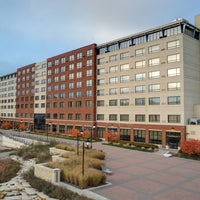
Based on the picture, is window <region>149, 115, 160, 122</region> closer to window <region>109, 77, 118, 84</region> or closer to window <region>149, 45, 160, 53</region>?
window <region>109, 77, 118, 84</region>

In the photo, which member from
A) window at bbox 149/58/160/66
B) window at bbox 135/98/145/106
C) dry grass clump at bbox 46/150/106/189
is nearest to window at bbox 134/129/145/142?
window at bbox 135/98/145/106

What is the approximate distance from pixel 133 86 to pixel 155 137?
12.1 m

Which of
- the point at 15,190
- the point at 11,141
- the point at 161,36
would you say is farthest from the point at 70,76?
the point at 15,190

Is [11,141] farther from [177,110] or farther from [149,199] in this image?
[149,199]

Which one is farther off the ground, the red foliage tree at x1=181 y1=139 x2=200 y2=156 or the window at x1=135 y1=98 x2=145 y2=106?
the window at x1=135 y1=98 x2=145 y2=106

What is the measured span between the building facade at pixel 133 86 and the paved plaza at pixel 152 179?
45.0ft

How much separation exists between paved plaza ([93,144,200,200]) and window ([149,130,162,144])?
12501mm

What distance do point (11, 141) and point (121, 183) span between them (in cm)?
4363

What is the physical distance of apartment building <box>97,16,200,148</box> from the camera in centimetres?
4256

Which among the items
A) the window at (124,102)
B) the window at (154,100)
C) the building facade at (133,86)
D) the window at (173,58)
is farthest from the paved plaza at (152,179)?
the window at (124,102)

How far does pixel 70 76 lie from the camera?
6669 cm

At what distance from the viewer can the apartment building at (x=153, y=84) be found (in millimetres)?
42562

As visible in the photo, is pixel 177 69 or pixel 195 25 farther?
pixel 195 25

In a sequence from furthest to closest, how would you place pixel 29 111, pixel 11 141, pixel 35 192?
1. pixel 29 111
2. pixel 11 141
3. pixel 35 192
